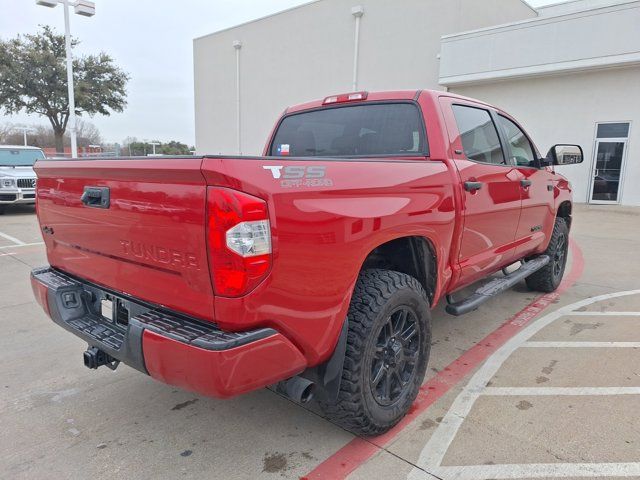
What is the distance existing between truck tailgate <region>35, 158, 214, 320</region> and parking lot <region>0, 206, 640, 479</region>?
0.89 m

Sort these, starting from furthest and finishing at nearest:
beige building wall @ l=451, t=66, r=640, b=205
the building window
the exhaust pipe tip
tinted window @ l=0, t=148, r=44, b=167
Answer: the building window < beige building wall @ l=451, t=66, r=640, b=205 < tinted window @ l=0, t=148, r=44, b=167 < the exhaust pipe tip

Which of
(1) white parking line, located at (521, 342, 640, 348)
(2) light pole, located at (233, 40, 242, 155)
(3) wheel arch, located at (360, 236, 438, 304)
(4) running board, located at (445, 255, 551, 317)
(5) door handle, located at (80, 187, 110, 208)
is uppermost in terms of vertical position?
(2) light pole, located at (233, 40, 242, 155)

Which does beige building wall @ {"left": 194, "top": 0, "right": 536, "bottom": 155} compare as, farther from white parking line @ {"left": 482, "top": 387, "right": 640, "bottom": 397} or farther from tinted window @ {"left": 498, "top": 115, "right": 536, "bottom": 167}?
white parking line @ {"left": 482, "top": 387, "right": 640, "bottom": 397}

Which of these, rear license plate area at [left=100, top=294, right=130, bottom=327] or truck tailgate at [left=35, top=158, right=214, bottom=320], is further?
rear license plate area at [left=100, top=294, right=130, bottom=327]

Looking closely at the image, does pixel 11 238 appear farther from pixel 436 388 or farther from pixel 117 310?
pixel 436 388

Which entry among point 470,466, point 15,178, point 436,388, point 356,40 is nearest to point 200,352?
point 470,466

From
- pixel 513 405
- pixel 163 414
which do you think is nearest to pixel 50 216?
pixel 163 414

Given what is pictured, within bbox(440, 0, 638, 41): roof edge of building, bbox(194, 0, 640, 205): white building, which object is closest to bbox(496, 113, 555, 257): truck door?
bbox(194, 0, 640, 205): white building

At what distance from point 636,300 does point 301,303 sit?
4815mm

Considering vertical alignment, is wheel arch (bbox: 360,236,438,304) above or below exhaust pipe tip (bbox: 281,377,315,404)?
above

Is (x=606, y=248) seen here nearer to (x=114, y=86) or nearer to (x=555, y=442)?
(x=555, y=442)

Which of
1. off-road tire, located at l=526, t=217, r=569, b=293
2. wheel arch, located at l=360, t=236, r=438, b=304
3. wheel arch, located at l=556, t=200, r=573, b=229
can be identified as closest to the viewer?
wheel arch, located at l=360, t=236, r=438, b=304

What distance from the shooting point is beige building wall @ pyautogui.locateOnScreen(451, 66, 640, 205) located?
15711 mm

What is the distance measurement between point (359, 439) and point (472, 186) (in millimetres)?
1768
